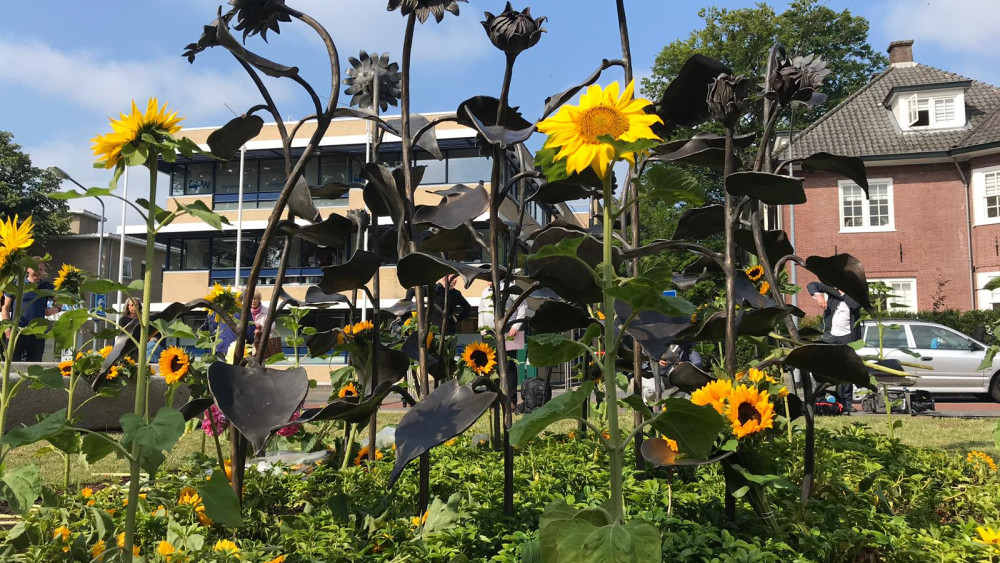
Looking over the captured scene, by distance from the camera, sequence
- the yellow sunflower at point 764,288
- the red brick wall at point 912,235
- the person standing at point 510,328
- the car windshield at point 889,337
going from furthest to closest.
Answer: the red brick wall at point 912,235
the car windshield at point 889,337
the yellow sunflower at point 764,288
the person standing at point 510,328

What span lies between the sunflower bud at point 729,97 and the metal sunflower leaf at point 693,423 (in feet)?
2.30

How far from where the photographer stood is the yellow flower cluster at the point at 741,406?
4.41 ft

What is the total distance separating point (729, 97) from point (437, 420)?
2.94 feet

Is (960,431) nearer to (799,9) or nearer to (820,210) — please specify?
(820,210)

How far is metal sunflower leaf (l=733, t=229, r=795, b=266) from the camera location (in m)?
1.67

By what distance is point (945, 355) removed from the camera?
10547 mm

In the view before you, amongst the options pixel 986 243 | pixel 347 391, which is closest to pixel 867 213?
pixel 986 243

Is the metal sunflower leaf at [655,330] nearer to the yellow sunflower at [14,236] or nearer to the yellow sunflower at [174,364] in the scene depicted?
the yellow sunflower at [14,236]

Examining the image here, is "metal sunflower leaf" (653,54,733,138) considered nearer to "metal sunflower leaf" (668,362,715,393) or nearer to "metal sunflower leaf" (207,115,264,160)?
"metal sunflower leaf" (668,362,715,393)

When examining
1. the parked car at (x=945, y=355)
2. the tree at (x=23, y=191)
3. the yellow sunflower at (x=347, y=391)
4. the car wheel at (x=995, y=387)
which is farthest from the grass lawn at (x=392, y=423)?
the tree at (x=23, y=191)

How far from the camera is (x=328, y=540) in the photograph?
1.46 meters

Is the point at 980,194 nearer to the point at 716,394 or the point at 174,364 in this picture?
the point at 716,394

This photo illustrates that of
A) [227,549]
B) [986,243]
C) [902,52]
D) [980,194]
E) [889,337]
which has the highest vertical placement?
[902,52]

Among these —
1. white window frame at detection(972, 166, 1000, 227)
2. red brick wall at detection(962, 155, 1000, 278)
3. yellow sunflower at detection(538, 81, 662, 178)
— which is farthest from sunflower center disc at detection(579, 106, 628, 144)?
white window frame at detection(972, 166, 1000, 227)
